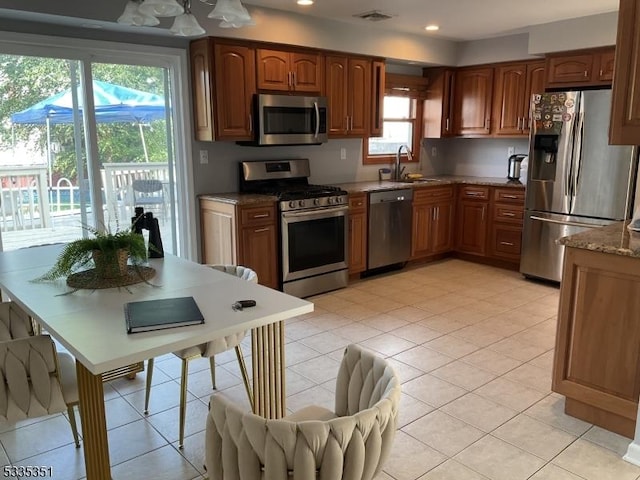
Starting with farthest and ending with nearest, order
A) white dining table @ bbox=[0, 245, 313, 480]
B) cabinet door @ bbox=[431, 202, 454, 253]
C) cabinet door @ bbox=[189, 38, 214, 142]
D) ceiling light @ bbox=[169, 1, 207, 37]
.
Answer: cabinet door @ bbox=[431, 202, 454, 253] → cabinet door @ bbox=[189, 38, 214, 142] → ceiling light @ bbox=[169, 1, 207, 37] → white dining table @ bbox=[0, 245, 313, 480]

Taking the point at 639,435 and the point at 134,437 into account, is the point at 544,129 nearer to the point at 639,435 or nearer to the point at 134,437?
the point at 639,435

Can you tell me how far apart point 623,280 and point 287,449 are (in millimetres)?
1961

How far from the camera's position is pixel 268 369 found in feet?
6.71

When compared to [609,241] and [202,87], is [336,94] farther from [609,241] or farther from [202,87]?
[609,241]

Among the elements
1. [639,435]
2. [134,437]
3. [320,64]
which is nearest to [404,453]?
[639,435]

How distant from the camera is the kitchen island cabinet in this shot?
8.01 ft

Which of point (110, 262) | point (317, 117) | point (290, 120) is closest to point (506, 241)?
point (317, 117)

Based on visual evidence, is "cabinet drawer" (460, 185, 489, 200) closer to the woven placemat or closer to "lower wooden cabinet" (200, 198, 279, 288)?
"lower wooden cabinet" (200, 198, 279, 288)

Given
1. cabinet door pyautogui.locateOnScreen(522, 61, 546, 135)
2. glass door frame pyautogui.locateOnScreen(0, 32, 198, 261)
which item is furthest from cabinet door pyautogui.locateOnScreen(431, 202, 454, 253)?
glass door frame pyautogui.locateOnScreen(0, 32, 198, 261)

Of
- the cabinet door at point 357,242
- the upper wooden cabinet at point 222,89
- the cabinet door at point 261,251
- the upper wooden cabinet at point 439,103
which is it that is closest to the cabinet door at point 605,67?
the upper wooden cabinet at point 439,103

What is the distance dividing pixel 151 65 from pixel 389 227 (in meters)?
2.72

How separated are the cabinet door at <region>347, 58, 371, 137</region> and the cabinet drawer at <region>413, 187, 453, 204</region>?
0.88 meters

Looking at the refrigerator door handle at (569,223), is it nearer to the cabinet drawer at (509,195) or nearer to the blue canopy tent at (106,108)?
the cabinet drawer at (509,195)

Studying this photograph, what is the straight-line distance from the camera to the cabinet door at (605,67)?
4.72 meters
